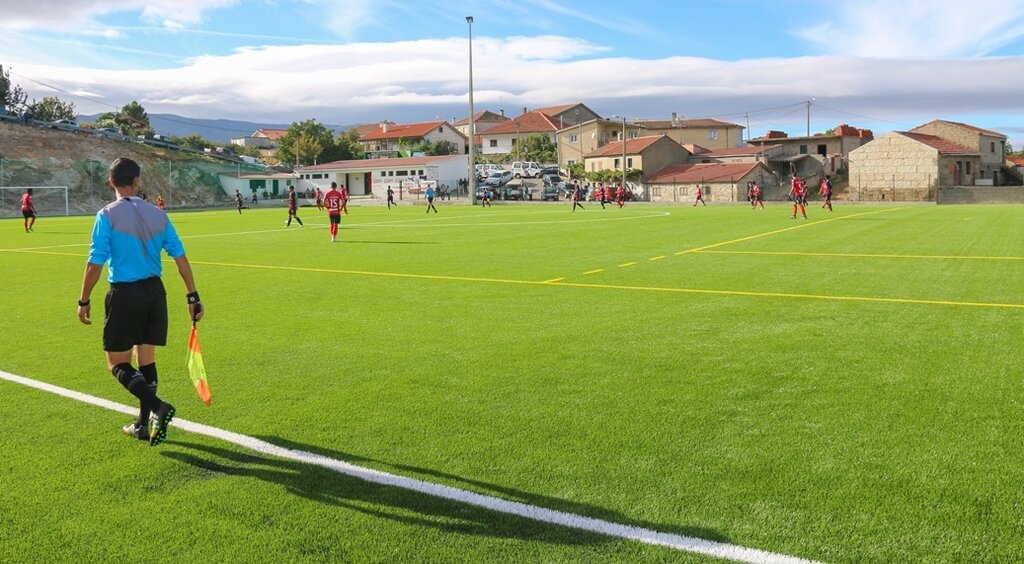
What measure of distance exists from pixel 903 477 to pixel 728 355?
3.28 meters

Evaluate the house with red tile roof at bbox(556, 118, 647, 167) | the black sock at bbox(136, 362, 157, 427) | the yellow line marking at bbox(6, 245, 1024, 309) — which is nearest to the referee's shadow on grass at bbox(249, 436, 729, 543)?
the black sock at bbox(136, 362, 157, 427)

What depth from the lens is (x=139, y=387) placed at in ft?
18.4

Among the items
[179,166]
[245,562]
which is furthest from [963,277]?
→ [179,166]

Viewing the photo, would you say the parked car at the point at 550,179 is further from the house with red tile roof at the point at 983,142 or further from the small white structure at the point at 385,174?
the house with red tile roof at the point at 983,142

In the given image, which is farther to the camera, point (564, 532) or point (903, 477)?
point (903, 477)

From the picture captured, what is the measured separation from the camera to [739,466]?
4969mm

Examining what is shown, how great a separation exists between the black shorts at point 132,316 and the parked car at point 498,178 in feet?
243

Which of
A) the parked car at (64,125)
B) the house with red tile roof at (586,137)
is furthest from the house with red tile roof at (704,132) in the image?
the parked car at (64,125)

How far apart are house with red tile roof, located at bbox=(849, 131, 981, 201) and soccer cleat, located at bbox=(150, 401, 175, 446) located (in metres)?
73.7

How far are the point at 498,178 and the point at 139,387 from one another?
78326 millimetres

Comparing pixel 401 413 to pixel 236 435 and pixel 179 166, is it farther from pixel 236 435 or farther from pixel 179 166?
pixel 179 166

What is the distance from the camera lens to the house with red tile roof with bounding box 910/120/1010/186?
85062mm

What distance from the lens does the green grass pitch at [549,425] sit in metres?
4.17

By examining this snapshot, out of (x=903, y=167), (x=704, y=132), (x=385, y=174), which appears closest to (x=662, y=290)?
(x=903, y=167)
